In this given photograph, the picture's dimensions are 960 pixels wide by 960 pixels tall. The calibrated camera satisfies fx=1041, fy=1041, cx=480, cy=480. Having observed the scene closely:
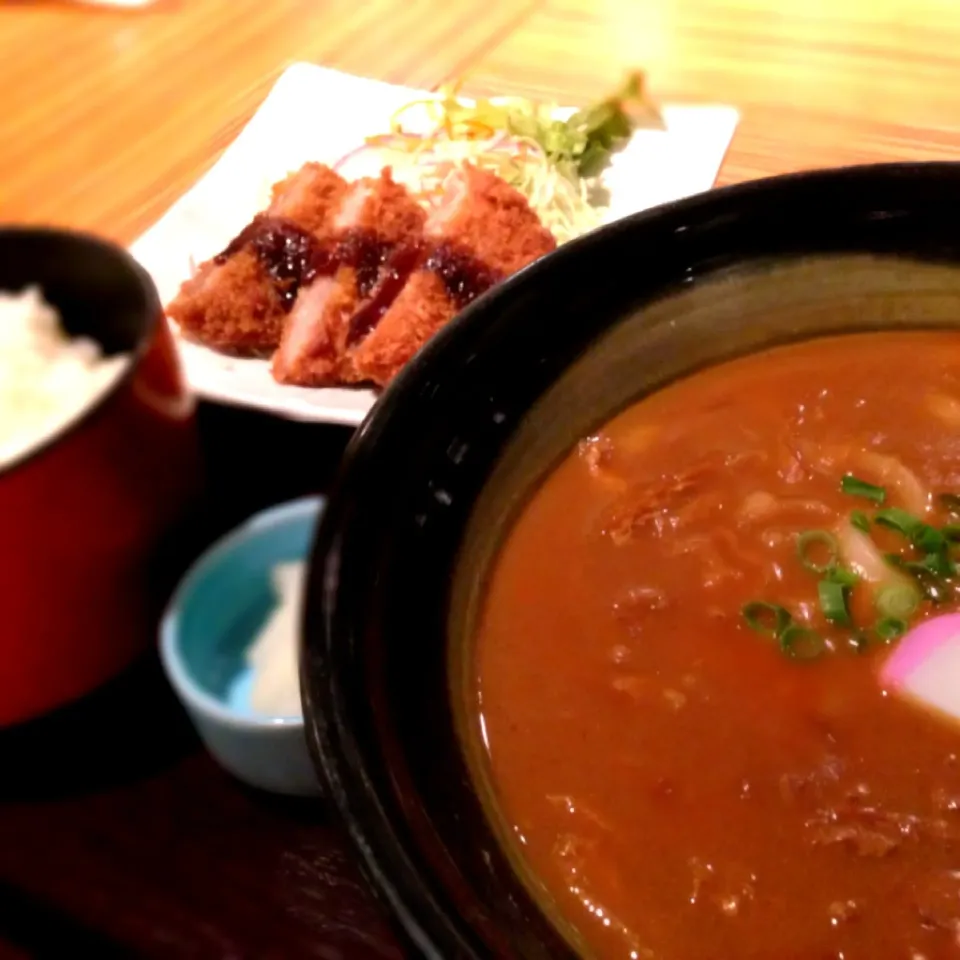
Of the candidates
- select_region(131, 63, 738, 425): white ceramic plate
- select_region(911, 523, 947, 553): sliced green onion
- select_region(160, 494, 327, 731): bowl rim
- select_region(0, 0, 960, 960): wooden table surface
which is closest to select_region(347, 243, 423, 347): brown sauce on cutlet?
select_region(131, 63, 738, 425): white ceramic plate

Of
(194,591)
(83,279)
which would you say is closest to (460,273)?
(83,279)

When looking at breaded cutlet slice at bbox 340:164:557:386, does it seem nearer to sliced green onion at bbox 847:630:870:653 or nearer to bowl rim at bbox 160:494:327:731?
bowl rim at bbox 160:494:327:731

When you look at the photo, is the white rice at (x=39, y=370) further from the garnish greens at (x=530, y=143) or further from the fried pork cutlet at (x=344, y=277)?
the garnish greens at (x=530, y=143)

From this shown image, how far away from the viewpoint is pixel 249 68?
259cm

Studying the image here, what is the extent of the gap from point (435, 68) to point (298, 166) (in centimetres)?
51

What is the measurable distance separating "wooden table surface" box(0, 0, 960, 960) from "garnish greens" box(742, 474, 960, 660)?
0.51 meters

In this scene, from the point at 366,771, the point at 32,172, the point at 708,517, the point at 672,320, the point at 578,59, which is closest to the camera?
the point at 366,771

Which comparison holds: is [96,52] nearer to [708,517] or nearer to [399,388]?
[399,388]

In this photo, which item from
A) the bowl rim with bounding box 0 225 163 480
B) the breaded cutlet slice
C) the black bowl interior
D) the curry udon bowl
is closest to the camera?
the curry udon bowl

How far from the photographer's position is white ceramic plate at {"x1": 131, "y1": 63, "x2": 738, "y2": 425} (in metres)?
1.78

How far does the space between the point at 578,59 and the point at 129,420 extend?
1.79 metres

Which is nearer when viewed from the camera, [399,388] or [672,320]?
[399,388]

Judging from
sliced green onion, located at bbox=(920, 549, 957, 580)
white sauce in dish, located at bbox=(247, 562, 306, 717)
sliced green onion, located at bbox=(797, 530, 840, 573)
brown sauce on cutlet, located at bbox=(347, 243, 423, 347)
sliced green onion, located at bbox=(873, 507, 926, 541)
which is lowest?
white sauce in dish, located at bbox=(247, 562, 306, 717)

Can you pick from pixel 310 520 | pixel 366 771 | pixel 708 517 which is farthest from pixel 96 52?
pixel 366 771
